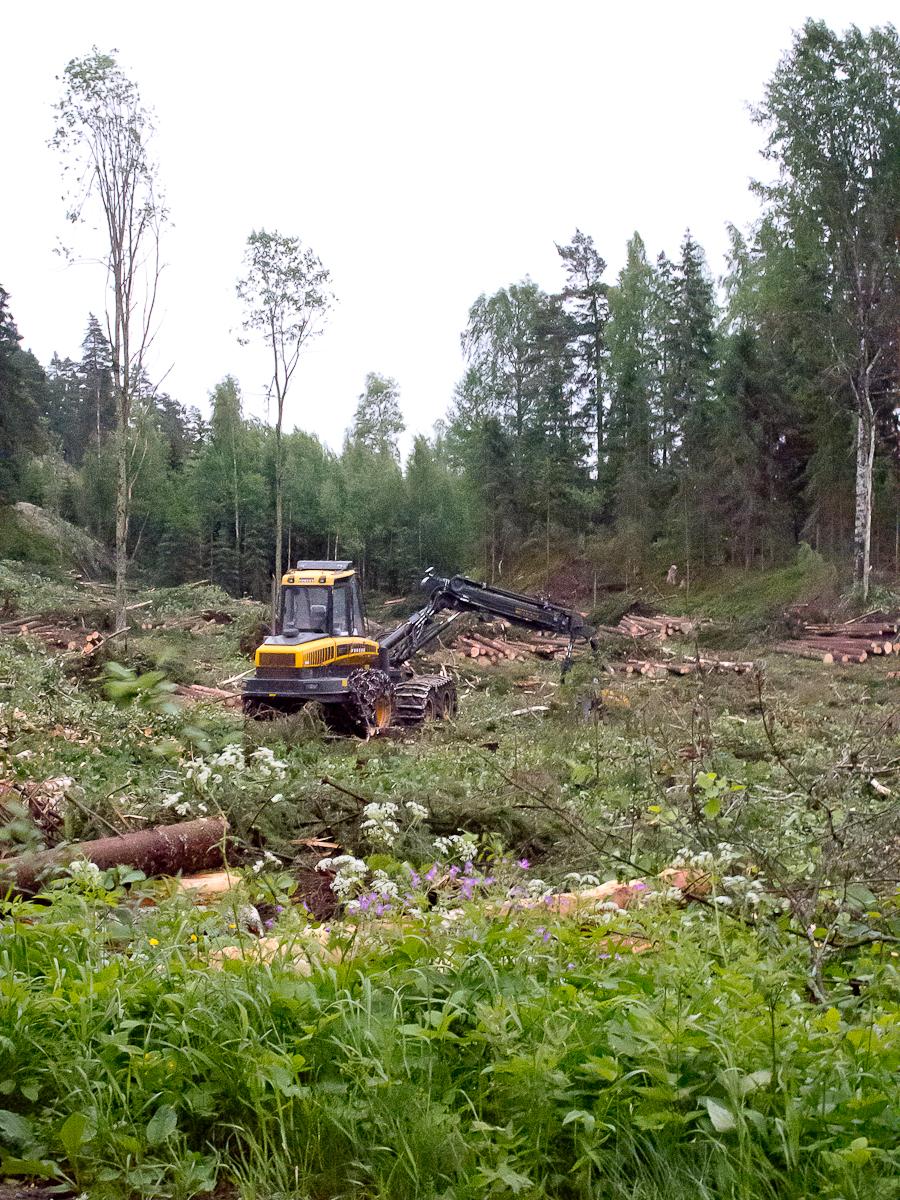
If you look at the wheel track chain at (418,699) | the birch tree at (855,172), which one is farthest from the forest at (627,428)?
the wheel track chain at (418,699)

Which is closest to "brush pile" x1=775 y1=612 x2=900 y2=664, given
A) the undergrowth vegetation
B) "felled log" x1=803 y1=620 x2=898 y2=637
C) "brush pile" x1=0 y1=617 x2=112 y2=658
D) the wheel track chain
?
"felled log" x1=803 y1=620 x2=898 y2=637

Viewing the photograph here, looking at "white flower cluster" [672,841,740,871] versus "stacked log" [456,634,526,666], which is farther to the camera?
"stacked log" [456,634,526,666]

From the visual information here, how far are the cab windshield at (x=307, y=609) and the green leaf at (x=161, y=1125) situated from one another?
1233 centimetres

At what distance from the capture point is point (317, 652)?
47.9ft

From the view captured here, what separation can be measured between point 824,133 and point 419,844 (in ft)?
85.1

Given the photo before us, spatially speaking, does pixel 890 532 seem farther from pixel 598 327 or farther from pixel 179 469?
pixel 179 469

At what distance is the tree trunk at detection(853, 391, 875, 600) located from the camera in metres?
26.6

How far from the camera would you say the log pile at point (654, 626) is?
27.5 meters

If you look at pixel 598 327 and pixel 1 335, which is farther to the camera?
pixel 598 327

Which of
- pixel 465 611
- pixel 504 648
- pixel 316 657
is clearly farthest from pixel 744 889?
pixel 504 648

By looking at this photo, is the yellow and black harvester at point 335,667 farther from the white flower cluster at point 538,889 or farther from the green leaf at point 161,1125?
the green leaf at point 161,1125

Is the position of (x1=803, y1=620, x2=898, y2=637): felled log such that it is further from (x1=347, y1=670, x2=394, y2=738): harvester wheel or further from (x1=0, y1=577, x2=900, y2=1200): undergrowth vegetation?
(x1=0, y1=577, x2=900, y2=1200): undergrowth vegetation

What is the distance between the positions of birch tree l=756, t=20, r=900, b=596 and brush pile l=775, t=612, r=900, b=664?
1538mm

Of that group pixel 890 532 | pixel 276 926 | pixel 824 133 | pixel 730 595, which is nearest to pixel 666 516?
pixel 730 595
